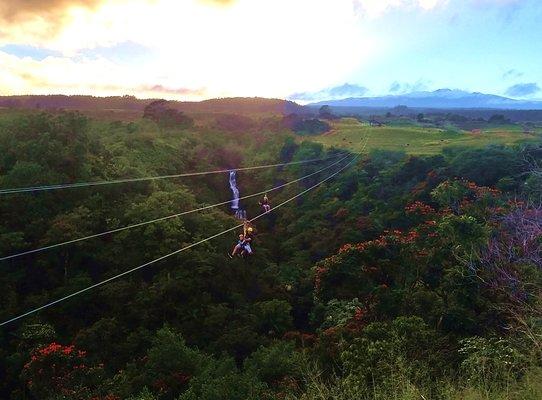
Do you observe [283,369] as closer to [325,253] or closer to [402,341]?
[402,341]

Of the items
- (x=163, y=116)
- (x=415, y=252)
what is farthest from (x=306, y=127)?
(x=415, y=252)

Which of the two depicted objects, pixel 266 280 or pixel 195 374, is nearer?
pixel 195 374

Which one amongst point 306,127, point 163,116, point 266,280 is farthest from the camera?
point 306,127

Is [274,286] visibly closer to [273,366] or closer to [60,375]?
[273,366]

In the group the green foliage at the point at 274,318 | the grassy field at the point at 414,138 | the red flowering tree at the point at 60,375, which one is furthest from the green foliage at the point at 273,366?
the grassy field at the point at 414,138

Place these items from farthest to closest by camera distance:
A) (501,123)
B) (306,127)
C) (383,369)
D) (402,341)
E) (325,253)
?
(501,123) < (306,127) < (325,253) < (402,341) < (383,369)

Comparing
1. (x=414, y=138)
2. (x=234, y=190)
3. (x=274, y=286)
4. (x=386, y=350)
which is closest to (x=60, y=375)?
(x=386, y=350)

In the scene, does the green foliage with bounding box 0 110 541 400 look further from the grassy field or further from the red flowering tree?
the grassy field

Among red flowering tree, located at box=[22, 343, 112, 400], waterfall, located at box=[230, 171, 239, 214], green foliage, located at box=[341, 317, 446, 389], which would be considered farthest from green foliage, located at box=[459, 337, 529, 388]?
waterfall, located at box=[230, 171, 239, 214]

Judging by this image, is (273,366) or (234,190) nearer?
(273,366)
